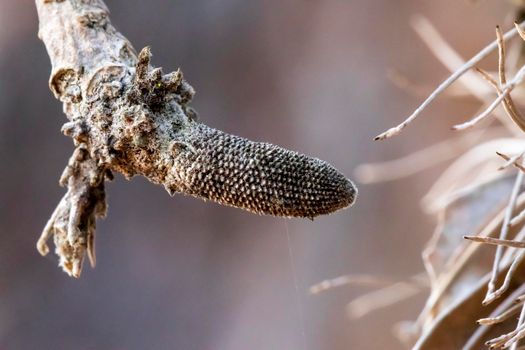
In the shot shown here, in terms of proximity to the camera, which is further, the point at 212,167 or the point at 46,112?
the point at 46,112

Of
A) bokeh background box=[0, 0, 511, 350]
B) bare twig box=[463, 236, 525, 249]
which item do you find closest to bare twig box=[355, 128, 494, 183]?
bokeh background box=[0, 0, 511, 350]

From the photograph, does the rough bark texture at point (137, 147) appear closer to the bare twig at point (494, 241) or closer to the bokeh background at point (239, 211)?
the bare twig at point (494, 241)

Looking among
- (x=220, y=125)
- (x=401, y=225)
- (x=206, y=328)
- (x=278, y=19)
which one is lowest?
(x=206, y=328)

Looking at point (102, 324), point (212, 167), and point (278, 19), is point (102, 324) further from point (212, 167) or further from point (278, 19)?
point (212, 167)

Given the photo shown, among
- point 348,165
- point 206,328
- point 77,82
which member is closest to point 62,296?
point 206,328

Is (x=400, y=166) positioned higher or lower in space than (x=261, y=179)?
higher

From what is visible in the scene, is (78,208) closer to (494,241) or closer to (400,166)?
(494,241)

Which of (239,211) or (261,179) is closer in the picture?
(261,179)

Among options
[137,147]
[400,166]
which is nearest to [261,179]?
[137,147]
